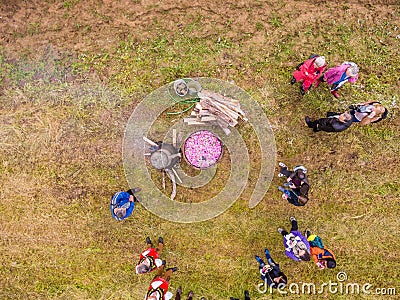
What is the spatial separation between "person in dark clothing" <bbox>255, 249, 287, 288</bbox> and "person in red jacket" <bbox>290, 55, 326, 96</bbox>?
4.70 m

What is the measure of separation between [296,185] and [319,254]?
1.80 metres

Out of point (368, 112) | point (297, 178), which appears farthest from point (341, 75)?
point (297, 178)

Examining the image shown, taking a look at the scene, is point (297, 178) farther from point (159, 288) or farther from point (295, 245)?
point (159, 288)

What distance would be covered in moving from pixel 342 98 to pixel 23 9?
9.33 metres

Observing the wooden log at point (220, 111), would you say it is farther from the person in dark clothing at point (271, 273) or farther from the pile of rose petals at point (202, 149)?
the person in dark clothing at point (271, 273)

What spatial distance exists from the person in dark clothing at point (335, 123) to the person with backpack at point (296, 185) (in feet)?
3.93

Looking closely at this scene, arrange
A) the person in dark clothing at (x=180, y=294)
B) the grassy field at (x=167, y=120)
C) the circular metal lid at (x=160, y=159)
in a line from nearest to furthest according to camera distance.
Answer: the circular metal lid at (x=160, y=159) < the person in dark clothing at (x=180, y=294) < the grassy field at (x=167, y=120)

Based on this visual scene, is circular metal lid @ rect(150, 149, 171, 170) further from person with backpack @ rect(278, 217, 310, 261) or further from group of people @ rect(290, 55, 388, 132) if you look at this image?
group of people @ rect(290, 55, 388, 132)

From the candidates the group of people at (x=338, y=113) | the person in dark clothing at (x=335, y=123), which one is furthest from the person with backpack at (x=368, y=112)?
the person in dark clothing at (x=335, y=123)

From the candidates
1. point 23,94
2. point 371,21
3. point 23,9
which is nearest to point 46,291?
point 23,94

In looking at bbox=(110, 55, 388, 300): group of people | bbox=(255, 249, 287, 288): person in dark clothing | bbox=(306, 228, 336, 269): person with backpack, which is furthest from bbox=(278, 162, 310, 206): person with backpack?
bbox=(255, 249, 287, 288): person in dark clothing

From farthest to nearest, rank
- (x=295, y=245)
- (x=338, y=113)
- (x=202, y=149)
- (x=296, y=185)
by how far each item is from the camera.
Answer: (x=338, y=113) < (x=202, y=149) < (x=296, y=185) < (x=295, y=245)

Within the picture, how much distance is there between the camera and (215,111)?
28.7ft

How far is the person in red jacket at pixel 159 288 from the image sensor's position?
8.17m
